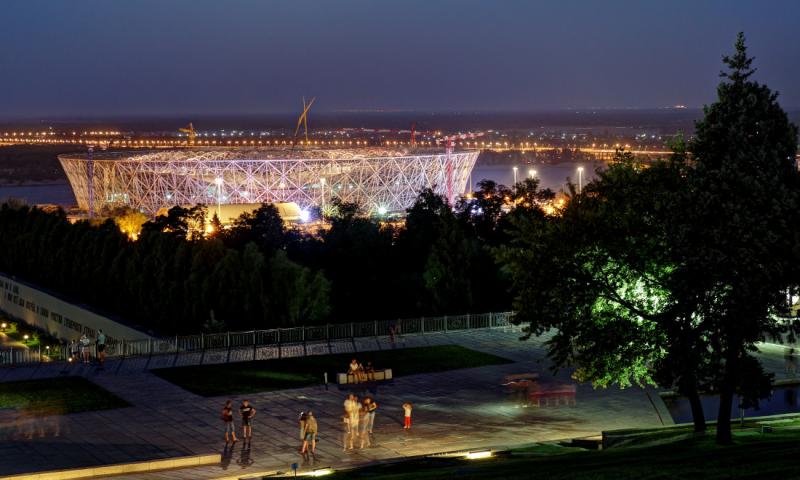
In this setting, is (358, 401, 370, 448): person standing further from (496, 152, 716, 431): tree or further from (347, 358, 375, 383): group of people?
(347, 358, 375, 383): group of people

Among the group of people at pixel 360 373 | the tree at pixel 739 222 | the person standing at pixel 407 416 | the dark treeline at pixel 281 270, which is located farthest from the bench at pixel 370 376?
the dark treeline at pixel 281 270

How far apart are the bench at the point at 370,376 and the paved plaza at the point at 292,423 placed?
0.79 ft

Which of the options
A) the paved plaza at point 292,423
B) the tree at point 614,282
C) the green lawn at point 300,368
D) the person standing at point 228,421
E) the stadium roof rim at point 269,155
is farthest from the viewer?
the stadium roof rim at point 269,155

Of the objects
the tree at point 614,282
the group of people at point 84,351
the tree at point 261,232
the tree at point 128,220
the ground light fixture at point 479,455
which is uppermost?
the tree at point 128,220

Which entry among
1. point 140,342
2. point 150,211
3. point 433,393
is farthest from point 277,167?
point 433,393

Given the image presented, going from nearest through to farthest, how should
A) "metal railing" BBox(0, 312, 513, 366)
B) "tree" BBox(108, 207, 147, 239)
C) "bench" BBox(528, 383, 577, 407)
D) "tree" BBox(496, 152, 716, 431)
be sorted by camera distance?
"tree" BBox(496, 152, 716, 431) < "bench" BBox(528, 383, 577, 407) < "metal railing" BBox(0, 312, 513, 366) < "tree" BBox(108, 207, 147, 239)

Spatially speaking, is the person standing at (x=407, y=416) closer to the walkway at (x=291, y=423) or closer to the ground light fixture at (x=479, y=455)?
the walkway at (x=291, y=423)

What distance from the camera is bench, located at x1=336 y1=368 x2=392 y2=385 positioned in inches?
1050

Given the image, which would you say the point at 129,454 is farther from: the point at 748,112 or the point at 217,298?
the point at 217,298

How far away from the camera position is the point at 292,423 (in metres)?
23.5

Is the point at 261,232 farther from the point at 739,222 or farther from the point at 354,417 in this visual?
the point at 739,222

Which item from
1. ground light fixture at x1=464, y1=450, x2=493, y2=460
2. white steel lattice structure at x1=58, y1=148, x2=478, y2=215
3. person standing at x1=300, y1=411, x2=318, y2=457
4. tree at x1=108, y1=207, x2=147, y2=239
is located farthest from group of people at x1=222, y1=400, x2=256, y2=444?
white steel lattice structure at x1=58, y1=148, x2=478, y2=215

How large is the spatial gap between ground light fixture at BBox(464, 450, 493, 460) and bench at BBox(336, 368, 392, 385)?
6.84 meters

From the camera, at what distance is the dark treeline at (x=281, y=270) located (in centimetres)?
3850
